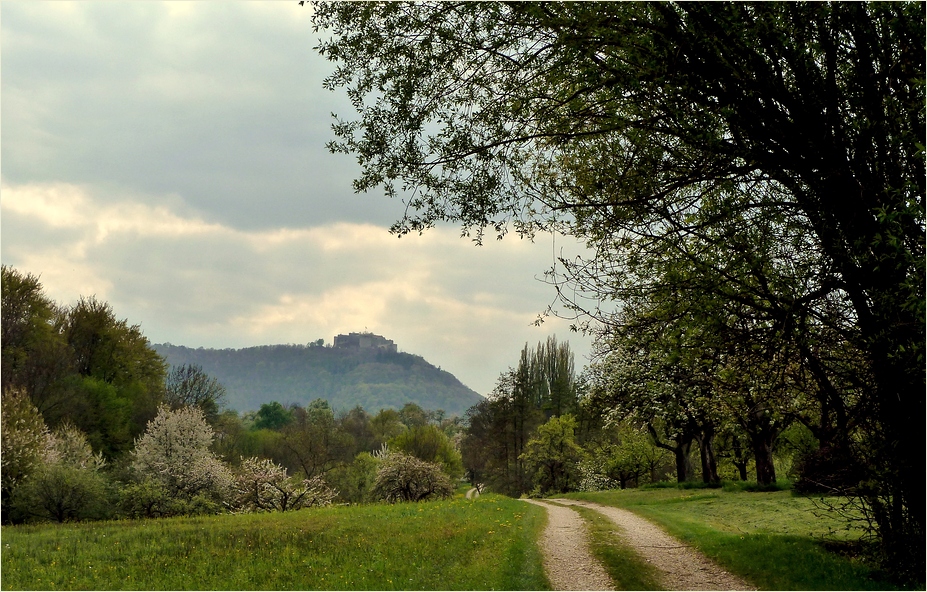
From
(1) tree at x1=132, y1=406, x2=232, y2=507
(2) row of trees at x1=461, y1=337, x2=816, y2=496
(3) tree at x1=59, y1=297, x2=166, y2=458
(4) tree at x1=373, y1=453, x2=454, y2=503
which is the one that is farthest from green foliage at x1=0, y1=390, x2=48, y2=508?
(2) row of trees at x1=461, y1=337, x2=816, y2=496

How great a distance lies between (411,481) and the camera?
35750 mm

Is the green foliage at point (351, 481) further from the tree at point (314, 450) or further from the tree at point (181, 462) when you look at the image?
the tree at point (181, 462)

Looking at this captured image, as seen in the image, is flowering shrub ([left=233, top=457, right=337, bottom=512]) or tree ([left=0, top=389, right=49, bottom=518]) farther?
flowering shrub ([left=233, top=457, right=337, bottom=512])

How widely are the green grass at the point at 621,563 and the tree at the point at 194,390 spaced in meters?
44.7

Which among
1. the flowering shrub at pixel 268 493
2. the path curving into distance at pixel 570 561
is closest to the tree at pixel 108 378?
the flowering shrub at pixel 268 493

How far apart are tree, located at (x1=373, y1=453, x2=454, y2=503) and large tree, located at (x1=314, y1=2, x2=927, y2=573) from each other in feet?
90.6

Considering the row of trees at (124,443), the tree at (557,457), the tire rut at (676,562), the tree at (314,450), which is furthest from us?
the tree at (314,450)

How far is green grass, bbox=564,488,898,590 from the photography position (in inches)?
407

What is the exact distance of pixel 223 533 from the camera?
17.9 meters

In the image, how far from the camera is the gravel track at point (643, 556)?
10820mm

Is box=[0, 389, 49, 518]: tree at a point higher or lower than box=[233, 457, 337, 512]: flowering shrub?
higher

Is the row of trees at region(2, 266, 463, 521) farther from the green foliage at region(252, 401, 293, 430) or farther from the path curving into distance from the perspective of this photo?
the green foliage at region(252, 401, 293, 430)

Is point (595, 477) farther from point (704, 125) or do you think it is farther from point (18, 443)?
point (704, 125)

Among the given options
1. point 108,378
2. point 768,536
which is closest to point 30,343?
point 108,378
